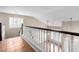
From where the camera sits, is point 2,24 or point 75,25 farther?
point 75,25

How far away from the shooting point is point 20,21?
174cm

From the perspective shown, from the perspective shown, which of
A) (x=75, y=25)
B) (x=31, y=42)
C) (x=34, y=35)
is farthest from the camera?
(x=75, y=25)

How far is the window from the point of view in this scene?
1.64 m

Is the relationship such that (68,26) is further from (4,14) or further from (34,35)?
(4,14)

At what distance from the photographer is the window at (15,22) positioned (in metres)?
1.64

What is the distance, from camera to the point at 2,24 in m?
1.62

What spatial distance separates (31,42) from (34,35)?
24 centimetres

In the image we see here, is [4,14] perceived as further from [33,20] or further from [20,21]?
[33,20]

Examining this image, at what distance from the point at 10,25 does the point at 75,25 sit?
2591mm

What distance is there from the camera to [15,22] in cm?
168
